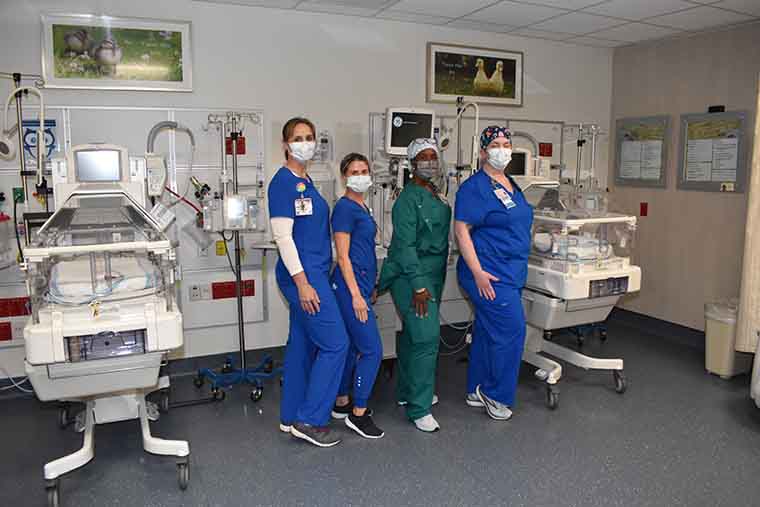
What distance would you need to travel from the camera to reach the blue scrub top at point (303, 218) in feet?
9.30

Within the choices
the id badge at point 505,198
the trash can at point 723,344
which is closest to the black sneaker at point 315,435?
the id badge at point 505,198

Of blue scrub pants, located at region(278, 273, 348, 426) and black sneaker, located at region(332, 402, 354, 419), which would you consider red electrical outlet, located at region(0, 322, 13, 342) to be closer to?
blue scrub pants, located at region(278, 273, 348, 426)

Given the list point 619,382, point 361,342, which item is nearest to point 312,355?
point 361,342

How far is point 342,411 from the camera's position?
3.41m

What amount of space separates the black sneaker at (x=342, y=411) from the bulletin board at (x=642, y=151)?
3.27 meters

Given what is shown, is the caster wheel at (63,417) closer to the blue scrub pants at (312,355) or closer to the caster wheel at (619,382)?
the blue scrub pants at (312,355)

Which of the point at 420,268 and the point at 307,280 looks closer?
the point at 307,280

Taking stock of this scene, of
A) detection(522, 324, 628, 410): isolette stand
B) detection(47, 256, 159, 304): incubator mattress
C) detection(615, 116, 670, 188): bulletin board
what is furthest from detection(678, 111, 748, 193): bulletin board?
detection(47, 256, 159, 304): incubator mattress

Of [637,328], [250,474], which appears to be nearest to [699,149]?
[637,328]

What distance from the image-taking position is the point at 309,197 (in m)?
2.88

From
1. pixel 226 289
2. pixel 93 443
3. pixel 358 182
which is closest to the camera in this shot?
pixel 93 443

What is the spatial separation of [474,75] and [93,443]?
3.67 m

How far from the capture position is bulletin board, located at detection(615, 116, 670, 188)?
495cm

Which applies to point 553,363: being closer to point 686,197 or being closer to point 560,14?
point 686,197
